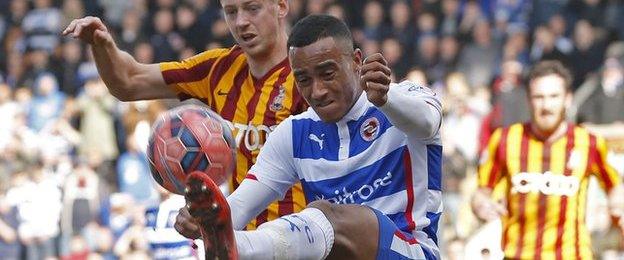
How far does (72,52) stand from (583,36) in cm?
688

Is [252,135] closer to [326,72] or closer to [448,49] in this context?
[326,72]

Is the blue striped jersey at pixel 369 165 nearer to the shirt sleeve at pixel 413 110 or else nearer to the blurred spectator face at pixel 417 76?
the shirt sleeve at pixel 413 110

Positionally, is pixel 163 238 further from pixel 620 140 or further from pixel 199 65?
pixel 620 140

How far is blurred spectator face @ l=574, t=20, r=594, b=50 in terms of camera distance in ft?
61.5

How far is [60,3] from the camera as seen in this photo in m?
22.3

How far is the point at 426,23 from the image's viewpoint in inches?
787

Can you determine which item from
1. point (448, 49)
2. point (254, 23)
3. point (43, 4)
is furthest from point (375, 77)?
point (43, 4)

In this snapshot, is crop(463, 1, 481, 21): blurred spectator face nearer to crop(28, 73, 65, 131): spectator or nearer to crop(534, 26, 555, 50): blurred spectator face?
crop(534, 26, 555, 50): blurred spectator face

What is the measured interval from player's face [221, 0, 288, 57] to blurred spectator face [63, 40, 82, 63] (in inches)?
515

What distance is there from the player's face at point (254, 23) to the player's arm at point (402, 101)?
136 cm

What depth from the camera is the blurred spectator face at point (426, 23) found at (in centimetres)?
1997

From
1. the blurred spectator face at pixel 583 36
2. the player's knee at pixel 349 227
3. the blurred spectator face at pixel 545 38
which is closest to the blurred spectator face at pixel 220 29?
the blurred spectator face at pixel 545 38

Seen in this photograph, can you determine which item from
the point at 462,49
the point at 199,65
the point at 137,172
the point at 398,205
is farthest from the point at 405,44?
the point at 398,205

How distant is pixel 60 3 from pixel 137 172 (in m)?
5.23
